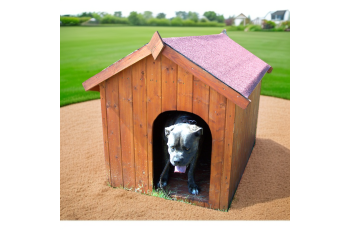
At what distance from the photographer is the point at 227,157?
438 cm

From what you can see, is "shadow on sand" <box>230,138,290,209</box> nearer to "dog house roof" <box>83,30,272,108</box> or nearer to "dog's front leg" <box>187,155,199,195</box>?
"dog's front leg" <box>187,155,199,195</box>

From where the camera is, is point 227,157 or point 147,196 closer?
point 227,157

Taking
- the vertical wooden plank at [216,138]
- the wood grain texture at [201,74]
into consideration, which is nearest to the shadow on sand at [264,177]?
the vertical wooden plank at [216,138]

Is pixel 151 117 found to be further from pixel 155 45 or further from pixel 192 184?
pixel 192 184

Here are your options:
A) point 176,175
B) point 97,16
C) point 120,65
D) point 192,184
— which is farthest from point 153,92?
point 97,16

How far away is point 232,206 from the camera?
4746mm

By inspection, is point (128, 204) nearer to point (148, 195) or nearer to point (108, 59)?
point (148, 195)

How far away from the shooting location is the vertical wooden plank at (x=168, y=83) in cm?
426

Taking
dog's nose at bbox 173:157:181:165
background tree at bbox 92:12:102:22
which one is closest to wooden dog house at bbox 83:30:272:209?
dog's nose at bbox 173:157:181:165

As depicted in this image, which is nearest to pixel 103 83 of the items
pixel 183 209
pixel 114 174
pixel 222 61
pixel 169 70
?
pixel 169 70

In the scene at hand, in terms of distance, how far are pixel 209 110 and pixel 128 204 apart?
2113 millimetres

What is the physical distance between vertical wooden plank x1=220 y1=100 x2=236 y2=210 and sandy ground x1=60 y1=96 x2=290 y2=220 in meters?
0.24

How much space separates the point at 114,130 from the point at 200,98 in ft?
5.62

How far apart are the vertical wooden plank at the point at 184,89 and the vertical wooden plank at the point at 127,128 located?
0.85m
